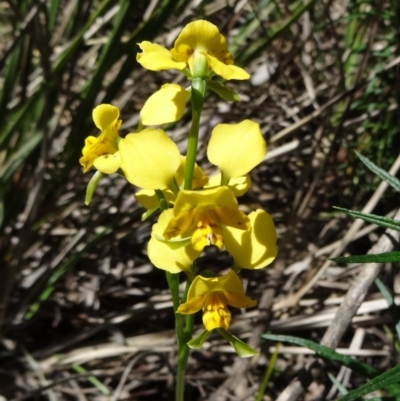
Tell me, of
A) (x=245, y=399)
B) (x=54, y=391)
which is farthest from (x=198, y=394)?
(x=54, y=391)

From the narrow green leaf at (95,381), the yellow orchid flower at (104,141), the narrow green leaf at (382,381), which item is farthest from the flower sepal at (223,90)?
the narrow green leaf at (95,381)

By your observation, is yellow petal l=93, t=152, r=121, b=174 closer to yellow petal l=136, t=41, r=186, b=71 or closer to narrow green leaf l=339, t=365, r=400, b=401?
yellow petal l=136, t=41, r=186, b=71

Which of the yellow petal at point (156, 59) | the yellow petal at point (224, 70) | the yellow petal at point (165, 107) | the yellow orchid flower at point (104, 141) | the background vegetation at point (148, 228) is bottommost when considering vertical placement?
the background vegetation at point (148, 228)

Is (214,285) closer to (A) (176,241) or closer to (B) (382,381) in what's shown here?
(A) (176,241)

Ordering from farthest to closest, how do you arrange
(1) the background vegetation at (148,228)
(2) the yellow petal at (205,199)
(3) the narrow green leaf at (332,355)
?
(1) the background vegetation at (148,228) < (3) the narrow green leaf at (332,355) < (2) the yellow petal at (205,199)

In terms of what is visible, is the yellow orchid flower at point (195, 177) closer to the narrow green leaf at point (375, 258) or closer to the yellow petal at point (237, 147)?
the yellow petal at point (237, 147)
